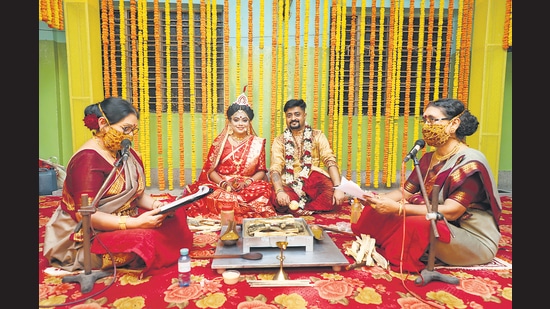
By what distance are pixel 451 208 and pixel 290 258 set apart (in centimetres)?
125

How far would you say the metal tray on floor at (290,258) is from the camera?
2.57 metres

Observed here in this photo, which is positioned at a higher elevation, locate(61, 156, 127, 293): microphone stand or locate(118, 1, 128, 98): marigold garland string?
locate(118, 1, 128, 98): marigold garland string

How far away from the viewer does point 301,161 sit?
4.70 m

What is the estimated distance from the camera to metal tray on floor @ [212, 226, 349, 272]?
8.43 ft

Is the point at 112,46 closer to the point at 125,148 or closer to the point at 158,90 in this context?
the point at 158,90

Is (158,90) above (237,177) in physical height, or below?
above

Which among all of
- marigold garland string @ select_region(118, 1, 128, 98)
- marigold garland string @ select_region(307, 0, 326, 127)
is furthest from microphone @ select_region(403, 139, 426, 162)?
marigold garland string @ select_region(118, 1, 128, 98)

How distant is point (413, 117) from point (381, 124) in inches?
22.7

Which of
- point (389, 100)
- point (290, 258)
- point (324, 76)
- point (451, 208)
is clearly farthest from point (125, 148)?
point (389, 100)

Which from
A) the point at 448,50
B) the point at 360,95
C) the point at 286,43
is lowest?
the point at 360,95

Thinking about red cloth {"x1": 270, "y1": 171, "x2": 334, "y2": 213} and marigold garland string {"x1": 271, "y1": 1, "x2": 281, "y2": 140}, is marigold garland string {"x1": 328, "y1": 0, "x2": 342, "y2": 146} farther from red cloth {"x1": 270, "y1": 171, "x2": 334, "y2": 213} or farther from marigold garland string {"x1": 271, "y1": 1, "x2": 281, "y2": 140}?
red cloth {"x1": 270, "y1": 171, "x2": 334, "y2": 213}

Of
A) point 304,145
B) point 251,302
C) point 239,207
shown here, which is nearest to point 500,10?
point 304,145

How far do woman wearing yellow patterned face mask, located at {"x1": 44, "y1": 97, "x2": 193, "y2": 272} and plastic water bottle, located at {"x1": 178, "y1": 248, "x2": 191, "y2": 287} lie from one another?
259 mm

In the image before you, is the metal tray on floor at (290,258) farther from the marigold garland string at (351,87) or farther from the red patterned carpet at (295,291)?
the marigold garland string at (351,87)
